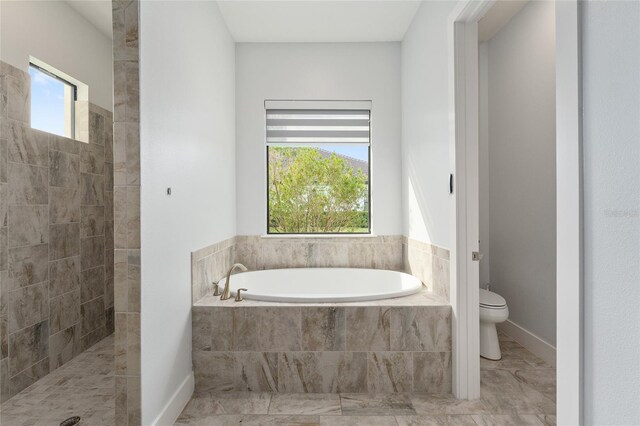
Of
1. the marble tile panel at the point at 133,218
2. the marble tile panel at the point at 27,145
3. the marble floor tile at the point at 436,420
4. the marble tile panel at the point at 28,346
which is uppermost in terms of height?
the marble tile panel at the point at 27,145

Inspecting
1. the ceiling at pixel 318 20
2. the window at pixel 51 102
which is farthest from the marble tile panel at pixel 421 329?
the window at pixel 51 102

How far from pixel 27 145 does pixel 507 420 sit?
310 centimetres

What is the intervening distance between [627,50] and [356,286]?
2576 millimetres

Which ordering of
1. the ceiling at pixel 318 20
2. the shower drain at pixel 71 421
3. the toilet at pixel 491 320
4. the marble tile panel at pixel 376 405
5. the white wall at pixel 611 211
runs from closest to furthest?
the white wall at pixel 611 211 → the shower drain at pixel 71 421 → the marble tile panel at pixel 376 405 → the toilet at pixel 491 320 → the ceiling at pixel 318 20

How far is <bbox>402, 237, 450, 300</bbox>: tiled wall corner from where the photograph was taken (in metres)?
2.33

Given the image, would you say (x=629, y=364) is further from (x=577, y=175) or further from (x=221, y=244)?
(x=221, y=244)

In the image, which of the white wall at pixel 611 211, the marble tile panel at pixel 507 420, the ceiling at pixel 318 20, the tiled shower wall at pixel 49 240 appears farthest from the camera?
the ceiling at pixel 318 20

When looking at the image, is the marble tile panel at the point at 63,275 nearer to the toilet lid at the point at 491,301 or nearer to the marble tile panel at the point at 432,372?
the marble tile panel at the point at 432,372

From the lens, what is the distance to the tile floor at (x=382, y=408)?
1942 millimetres

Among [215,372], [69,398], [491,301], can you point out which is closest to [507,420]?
[491,301]

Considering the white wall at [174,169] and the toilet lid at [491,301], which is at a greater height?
the white wall at [174,169]

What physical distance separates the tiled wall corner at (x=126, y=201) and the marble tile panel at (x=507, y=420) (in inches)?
65.8

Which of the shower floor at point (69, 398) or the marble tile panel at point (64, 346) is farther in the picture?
the marble tile panel at point (64, 346)

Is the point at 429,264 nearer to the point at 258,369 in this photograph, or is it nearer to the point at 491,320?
the point at 491,320
